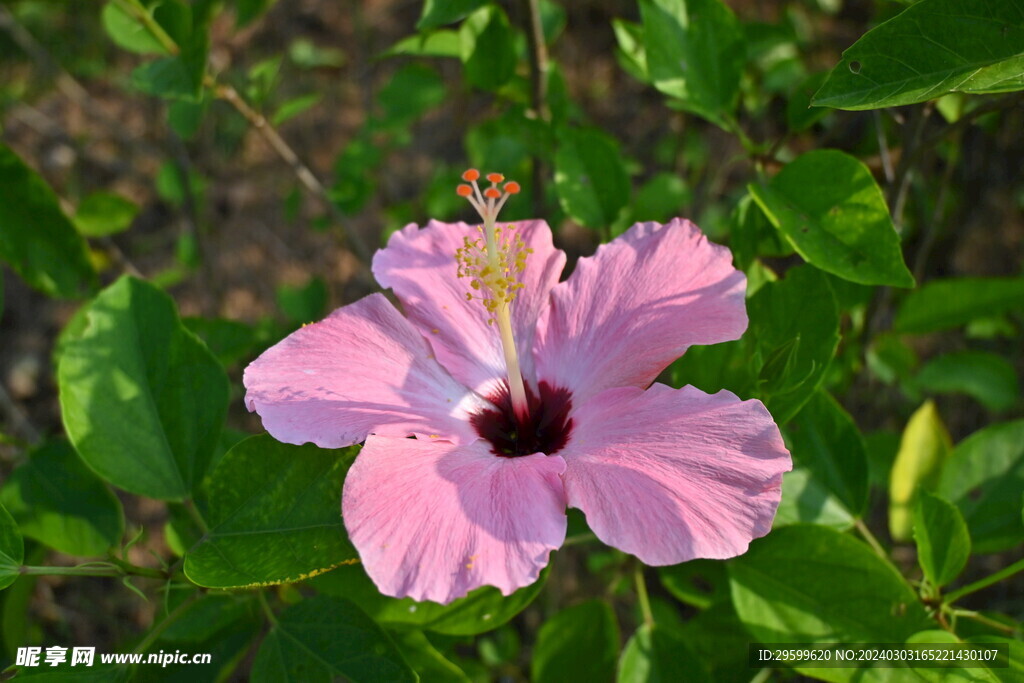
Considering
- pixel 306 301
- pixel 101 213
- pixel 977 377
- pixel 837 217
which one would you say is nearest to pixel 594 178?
pixel 837 217

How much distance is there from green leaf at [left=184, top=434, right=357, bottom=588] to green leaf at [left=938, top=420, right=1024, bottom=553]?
54.0 inches

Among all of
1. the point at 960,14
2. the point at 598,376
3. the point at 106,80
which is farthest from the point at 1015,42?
the point at 106,80

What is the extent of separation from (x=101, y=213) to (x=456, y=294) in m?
1.48

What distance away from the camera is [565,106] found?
7.00 ft

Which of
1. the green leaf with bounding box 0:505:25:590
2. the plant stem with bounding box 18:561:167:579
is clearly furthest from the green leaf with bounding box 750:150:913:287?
the green leaf with bounding box 0:505:25:590

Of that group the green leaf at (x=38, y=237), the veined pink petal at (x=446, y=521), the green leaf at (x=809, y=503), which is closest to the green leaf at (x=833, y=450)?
the green leaf at (x=809, y=503)

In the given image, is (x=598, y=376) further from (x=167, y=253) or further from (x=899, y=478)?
(x=167, y=253)

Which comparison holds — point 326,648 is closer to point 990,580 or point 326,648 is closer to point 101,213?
point 990,580

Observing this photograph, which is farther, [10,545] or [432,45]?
[432,45]

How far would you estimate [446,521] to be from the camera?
120cm

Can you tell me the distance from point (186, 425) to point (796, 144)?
3.20 metres

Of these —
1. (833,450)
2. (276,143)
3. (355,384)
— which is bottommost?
(833,450)

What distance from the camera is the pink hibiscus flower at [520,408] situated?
119 cm

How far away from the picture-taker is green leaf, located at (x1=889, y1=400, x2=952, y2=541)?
1.89 m
